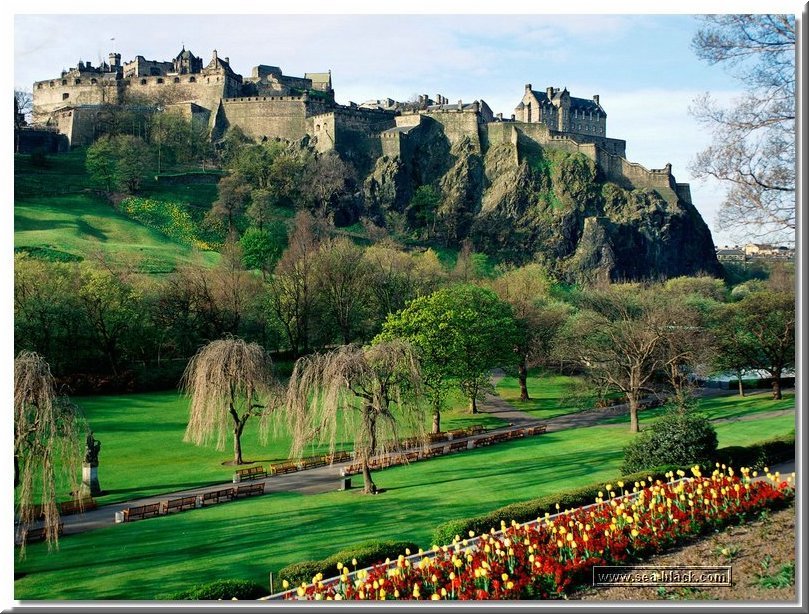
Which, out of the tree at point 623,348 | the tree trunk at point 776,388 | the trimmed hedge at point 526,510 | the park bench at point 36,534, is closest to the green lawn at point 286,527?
the park bench at point 36,534

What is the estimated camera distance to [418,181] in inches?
4094

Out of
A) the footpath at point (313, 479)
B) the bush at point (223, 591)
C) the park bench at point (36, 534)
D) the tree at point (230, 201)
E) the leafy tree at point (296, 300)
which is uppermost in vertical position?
the tree at point (230, 201)

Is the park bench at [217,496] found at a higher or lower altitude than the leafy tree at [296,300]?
lower

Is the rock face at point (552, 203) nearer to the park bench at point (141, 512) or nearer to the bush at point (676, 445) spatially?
the bush at point (676, 445)

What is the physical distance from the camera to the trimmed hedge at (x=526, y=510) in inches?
703

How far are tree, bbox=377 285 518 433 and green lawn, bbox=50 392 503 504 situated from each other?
2.34 meters

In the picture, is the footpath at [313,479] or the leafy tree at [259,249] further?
the leafy tree at [259,249]

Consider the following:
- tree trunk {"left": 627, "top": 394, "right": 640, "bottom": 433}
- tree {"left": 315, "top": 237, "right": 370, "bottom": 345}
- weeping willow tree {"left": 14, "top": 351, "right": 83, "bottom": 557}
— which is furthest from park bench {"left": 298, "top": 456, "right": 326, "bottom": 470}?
tree {"left": 315, "top": 237, "right": 370, "bottom": 345}

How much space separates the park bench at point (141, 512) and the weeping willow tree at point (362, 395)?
191 inches

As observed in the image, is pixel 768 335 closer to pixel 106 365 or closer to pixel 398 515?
pixel 398 515

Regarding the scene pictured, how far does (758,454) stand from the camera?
22.8 m

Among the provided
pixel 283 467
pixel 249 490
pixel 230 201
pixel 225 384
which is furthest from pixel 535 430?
pixel 230 201

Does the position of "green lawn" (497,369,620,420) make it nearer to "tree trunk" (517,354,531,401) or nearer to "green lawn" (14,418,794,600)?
"tree trunk" (517,354,531,401)

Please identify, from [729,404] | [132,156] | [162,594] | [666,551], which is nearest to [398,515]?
[162,594]
